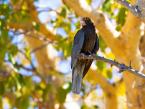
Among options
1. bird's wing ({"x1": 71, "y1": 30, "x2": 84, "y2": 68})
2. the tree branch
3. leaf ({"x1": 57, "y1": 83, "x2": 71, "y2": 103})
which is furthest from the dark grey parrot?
leaf ({"x1": 57, "y1": 83, "x2": 71, "y2": 103})

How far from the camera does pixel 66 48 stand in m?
6.15

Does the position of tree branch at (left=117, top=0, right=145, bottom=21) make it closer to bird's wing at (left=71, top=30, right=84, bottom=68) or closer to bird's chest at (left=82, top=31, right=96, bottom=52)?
bird's wing at (left=71, top=30, right=84, bottom=68)

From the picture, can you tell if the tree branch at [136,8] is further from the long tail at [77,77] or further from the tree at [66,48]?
the tree at [66,48]

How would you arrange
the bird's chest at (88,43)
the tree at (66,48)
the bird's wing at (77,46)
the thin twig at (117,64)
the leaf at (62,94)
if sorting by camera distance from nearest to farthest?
the thin twig at (117,64), the bird's wing at (77,46), the bird's chest at (88,43), the tree at (66,48), the leaf at (62,94)

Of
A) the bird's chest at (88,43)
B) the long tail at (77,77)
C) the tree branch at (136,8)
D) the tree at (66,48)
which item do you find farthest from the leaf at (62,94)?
the tree branch at (136,8)

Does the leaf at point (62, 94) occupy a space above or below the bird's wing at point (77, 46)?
above

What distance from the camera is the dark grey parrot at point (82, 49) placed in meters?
3.79

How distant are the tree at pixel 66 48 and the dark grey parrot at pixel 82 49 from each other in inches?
24.5

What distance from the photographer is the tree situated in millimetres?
5129

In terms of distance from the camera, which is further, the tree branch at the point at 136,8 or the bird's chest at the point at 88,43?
the bird's chest at the point at 88,43

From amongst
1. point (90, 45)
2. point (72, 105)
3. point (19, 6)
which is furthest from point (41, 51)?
point (90, 45)

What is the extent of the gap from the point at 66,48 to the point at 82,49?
2.15 m

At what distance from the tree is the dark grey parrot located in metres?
0.62

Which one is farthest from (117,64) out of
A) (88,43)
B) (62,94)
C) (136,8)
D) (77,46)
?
(62,94)
